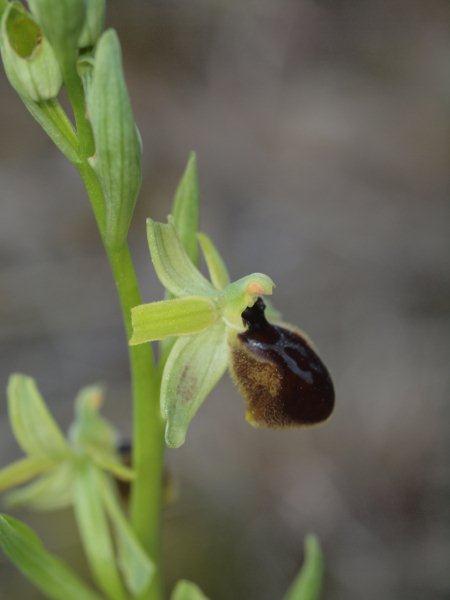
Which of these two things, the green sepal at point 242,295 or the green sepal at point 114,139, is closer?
the green sepal at point 114,139

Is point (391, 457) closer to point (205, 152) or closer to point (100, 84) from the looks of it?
point (205, 152)

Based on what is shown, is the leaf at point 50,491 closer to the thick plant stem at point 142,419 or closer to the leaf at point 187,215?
the thick plant stem at point 142,419


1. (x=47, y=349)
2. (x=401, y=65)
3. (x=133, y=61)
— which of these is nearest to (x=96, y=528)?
(x=47, y=349)

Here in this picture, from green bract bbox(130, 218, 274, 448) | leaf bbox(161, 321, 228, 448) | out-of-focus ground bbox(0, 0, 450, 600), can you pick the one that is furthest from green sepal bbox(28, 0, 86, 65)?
out-of-focus ground bbox(0, 0, 450, 600)

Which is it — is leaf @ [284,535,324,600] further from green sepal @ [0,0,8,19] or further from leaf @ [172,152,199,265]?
green sepal @ [0,0,8,19]

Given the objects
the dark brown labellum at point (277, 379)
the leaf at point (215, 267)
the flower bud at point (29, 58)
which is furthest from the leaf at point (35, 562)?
the flower bud at point (29, 58)

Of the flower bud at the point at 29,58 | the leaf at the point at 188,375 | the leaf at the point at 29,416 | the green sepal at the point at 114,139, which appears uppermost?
the flower bud at the point at 29,58

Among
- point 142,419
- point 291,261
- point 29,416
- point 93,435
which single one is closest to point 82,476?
point 93,435

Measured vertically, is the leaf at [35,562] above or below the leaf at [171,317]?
below
